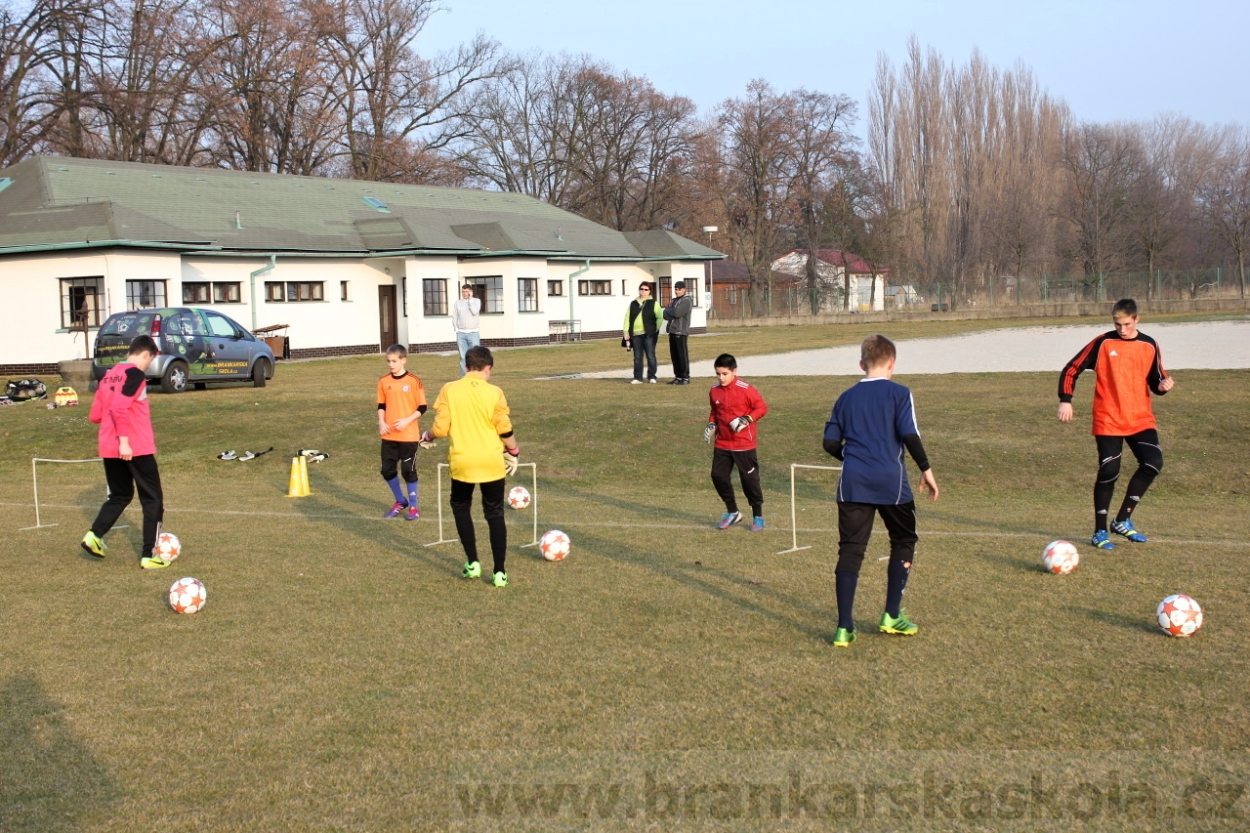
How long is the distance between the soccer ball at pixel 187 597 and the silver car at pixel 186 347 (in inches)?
661

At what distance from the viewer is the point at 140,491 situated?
961 cm

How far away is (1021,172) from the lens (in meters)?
68.9

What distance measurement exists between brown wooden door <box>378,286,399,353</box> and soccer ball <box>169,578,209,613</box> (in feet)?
109

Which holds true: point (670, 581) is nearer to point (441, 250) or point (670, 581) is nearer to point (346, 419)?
point (346, 419)

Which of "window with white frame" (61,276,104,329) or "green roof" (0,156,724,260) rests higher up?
"green roof" (0,156,724,260)

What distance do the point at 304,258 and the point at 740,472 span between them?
30.0 metres

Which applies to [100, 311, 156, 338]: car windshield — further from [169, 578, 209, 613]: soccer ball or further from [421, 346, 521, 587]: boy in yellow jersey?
[421, 346, 521, 587]: boy in yellow jersey

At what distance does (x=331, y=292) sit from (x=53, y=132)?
14.7 m

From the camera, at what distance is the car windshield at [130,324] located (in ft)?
78.7

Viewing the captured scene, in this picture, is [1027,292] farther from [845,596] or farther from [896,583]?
[845,596]

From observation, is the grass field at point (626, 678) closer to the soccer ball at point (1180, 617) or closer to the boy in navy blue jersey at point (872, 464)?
the soccer ball at point (1180, 617)

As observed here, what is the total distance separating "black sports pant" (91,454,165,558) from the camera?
9.53 metres

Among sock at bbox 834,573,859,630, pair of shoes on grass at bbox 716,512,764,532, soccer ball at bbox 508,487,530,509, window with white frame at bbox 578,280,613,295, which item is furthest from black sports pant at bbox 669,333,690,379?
window with white frame at bbox 578,280,613,295

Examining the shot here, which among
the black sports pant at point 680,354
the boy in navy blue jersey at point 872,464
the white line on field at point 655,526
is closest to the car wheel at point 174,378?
the white line on field at point 655,526
